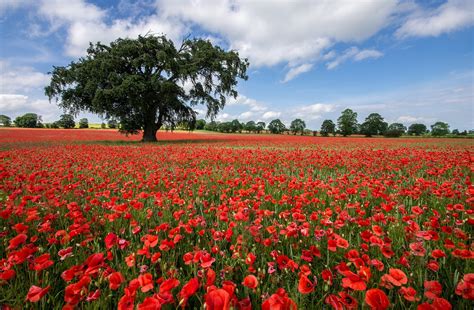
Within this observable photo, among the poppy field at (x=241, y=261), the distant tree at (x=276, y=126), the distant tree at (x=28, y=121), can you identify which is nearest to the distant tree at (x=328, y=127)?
the distant tree at (x=276, y=126)

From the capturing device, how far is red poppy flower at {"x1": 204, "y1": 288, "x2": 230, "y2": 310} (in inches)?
32.6

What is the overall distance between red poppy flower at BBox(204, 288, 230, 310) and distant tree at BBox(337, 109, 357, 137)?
9395 cm

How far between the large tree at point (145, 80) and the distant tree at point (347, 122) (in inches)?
2729

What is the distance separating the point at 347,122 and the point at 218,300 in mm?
95538

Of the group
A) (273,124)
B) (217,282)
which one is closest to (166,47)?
(217,282)

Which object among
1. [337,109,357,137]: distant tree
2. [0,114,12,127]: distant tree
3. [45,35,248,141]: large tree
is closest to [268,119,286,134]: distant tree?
[337,109,357,137]: distant tree

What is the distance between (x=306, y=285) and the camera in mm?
1059

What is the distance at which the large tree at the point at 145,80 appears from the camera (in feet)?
74.5

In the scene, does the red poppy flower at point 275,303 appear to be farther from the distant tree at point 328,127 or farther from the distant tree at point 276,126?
the distant tree at point 276,126

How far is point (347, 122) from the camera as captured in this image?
87.0 metres

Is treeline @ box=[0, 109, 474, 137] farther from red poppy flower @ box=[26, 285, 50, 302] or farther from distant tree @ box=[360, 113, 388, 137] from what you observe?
red poppy flower @ box=[26, 285, 50, 302]

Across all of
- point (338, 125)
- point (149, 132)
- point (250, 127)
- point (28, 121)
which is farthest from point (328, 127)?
point (28, 121)

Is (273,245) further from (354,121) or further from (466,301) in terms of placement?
(354,121)

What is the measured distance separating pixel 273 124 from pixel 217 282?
390 ft
